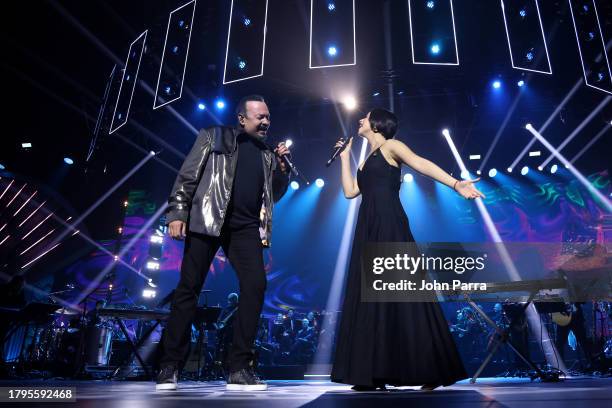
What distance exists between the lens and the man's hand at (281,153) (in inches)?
119

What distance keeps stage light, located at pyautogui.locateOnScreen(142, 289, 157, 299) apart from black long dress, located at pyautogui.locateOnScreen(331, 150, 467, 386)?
433 inches

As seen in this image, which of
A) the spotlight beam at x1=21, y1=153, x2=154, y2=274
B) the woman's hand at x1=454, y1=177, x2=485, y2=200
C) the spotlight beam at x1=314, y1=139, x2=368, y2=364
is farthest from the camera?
the spotlight beam at x1=314, y1=139, x2=368, y2=364

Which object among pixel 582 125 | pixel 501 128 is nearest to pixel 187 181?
pixel 501 128

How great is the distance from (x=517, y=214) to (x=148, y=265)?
36.3ft

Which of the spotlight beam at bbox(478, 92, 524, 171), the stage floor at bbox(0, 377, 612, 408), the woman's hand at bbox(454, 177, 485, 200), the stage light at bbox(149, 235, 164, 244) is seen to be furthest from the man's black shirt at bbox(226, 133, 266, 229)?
the stage light at bbox(149, 235, 164, 244)

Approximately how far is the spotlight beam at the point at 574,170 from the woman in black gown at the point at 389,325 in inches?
360

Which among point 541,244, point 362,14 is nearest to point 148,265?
point 362,14

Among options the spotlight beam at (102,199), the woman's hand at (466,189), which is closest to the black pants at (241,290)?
the woman's hand at (466,189)

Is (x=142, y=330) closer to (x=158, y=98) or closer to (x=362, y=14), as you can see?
(x=158, y=98)

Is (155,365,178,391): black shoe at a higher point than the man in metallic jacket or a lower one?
lower

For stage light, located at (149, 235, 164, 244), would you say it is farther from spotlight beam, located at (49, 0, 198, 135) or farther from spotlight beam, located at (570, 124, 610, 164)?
spotlight beam, located at (570, 124, 610, 164)

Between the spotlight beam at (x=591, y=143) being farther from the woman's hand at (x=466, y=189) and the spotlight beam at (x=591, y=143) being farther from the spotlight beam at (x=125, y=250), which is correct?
the spotlight beam at (x=125, y=250)

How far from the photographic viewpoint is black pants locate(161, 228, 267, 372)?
2547 millimetres

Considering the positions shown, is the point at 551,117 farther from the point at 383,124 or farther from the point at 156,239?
the point at 156,239
